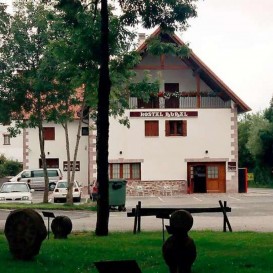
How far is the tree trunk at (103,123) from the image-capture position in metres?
18.3

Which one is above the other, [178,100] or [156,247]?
[178,100]

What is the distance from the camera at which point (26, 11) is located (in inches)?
1348

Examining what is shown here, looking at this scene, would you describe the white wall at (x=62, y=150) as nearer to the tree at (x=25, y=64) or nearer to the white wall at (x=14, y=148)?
the tree at (x=25, y=64)

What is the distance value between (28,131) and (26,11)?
73.8ft

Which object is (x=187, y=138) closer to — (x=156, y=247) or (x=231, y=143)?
(x=231, y=143)

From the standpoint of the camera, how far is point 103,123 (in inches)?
723

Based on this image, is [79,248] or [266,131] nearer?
[79,248]

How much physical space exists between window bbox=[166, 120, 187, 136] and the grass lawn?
31.6 metres

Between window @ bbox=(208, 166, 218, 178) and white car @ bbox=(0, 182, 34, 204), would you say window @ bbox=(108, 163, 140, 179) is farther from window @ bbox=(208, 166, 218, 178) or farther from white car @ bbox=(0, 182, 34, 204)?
white car @ bbox=(0, 182, 34, 204)

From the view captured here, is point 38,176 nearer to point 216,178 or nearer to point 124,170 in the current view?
point 124,170

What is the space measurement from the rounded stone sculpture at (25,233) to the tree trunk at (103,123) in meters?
5.23

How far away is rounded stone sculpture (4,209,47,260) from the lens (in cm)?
1303

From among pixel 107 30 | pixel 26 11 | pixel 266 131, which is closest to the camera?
pixel 107 30

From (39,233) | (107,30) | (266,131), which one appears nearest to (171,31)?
(107,30)
